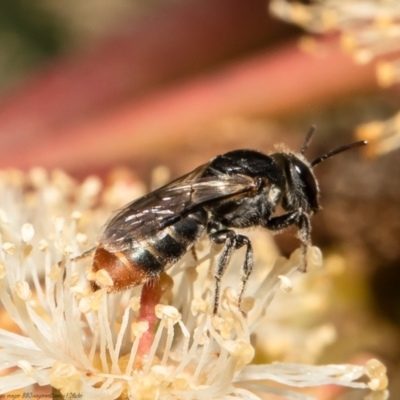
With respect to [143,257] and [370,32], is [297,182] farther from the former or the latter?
[370,32]

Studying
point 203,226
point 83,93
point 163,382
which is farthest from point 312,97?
point 163,382

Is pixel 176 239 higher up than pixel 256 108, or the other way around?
pixel 256 108

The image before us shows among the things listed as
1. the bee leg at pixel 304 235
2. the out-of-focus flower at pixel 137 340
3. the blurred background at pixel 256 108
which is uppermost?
the blurred background at pixel 256 108

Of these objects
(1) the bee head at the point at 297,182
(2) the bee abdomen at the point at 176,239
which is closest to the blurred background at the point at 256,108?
(1) the bee head at the point at 297,182


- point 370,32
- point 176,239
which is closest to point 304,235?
point 176,239

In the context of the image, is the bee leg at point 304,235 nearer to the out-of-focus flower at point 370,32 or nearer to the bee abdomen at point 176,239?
the bee abdomen at point 176,239

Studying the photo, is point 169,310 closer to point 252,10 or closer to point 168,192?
point 168,192

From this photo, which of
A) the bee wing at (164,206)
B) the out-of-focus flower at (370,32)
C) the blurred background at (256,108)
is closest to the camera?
the bee wing at (164,206)

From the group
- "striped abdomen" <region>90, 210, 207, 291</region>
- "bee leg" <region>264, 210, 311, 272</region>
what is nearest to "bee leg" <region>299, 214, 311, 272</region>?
"bee leg" <region>264, 210, 311, 272</region>
